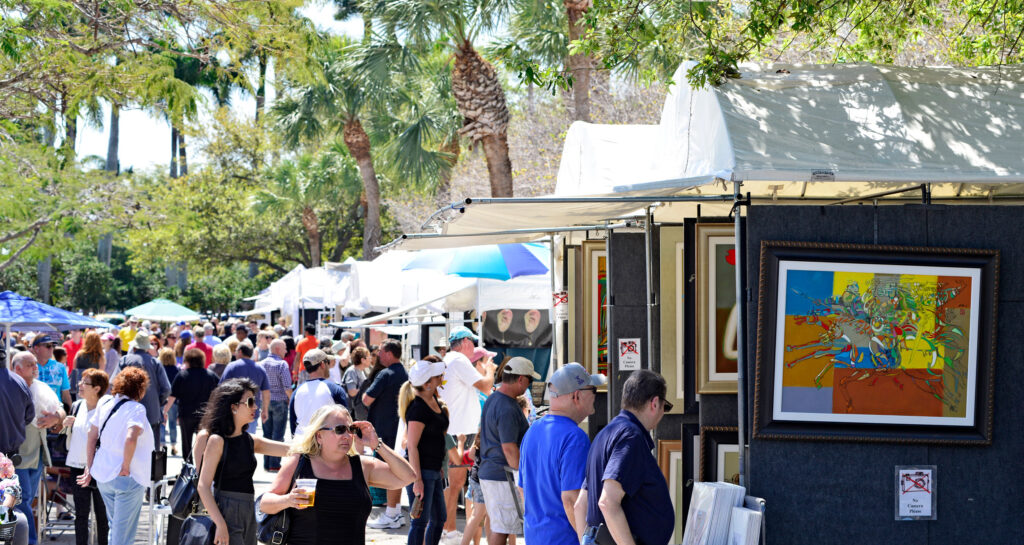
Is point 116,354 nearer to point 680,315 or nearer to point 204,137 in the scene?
point 680,315

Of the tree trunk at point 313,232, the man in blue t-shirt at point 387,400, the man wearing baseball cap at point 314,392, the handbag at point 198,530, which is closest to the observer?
the handbag at point 198,530

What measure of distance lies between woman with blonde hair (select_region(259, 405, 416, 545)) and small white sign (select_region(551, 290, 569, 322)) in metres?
4.35

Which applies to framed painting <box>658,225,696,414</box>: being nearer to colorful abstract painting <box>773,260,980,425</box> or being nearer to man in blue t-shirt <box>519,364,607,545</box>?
man in blue t-shirt <box>519,364,607,545</box>

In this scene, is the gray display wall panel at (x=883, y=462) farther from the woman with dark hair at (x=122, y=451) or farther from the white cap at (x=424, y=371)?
the woman with dark hair at (x=122, y=451)

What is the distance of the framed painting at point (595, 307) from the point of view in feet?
30.1

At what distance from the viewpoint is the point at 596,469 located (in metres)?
5.15

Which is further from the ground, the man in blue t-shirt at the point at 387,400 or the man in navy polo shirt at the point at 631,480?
the man in navy polo shirt at the point at 631,480

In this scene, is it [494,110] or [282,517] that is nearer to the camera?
[282,517]

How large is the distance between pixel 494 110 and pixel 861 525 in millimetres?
14100

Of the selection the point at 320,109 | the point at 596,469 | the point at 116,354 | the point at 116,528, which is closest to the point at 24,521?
the point at 116,528

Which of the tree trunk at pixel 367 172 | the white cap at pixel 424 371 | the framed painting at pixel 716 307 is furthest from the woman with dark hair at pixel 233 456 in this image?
the tree trunk at pixel 367 172

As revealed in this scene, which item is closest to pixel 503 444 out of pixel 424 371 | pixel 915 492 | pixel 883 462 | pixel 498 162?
pixel 424 371

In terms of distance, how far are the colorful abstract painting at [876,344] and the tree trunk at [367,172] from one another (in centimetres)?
2420

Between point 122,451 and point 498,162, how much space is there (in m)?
11.0
